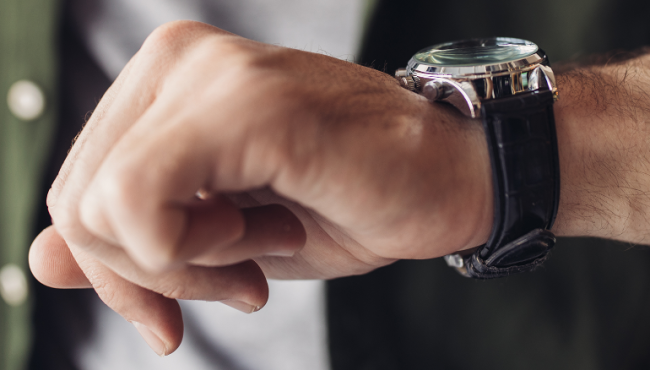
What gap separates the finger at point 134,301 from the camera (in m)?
0.60

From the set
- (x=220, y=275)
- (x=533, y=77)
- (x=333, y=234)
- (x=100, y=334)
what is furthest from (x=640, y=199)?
(x=100, y=334)

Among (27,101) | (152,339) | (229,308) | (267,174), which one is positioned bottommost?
(229,308)

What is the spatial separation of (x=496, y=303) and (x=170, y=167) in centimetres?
99

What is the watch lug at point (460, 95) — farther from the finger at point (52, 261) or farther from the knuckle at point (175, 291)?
the finger at point (52, 261)

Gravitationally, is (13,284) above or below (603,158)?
below

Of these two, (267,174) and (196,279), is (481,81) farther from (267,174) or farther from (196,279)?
(196,279)

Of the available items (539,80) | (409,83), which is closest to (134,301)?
(409,83)

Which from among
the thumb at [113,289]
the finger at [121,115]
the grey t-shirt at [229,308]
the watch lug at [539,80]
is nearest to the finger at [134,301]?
the thumb at [113,289]

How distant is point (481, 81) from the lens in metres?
0.57

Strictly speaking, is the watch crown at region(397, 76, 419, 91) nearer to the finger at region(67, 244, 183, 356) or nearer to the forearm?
the forearm

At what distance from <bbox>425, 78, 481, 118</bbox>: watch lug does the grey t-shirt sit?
511 mm

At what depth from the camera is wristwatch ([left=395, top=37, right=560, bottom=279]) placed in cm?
55

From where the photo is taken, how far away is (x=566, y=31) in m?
1.11

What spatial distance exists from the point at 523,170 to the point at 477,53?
260 mm
